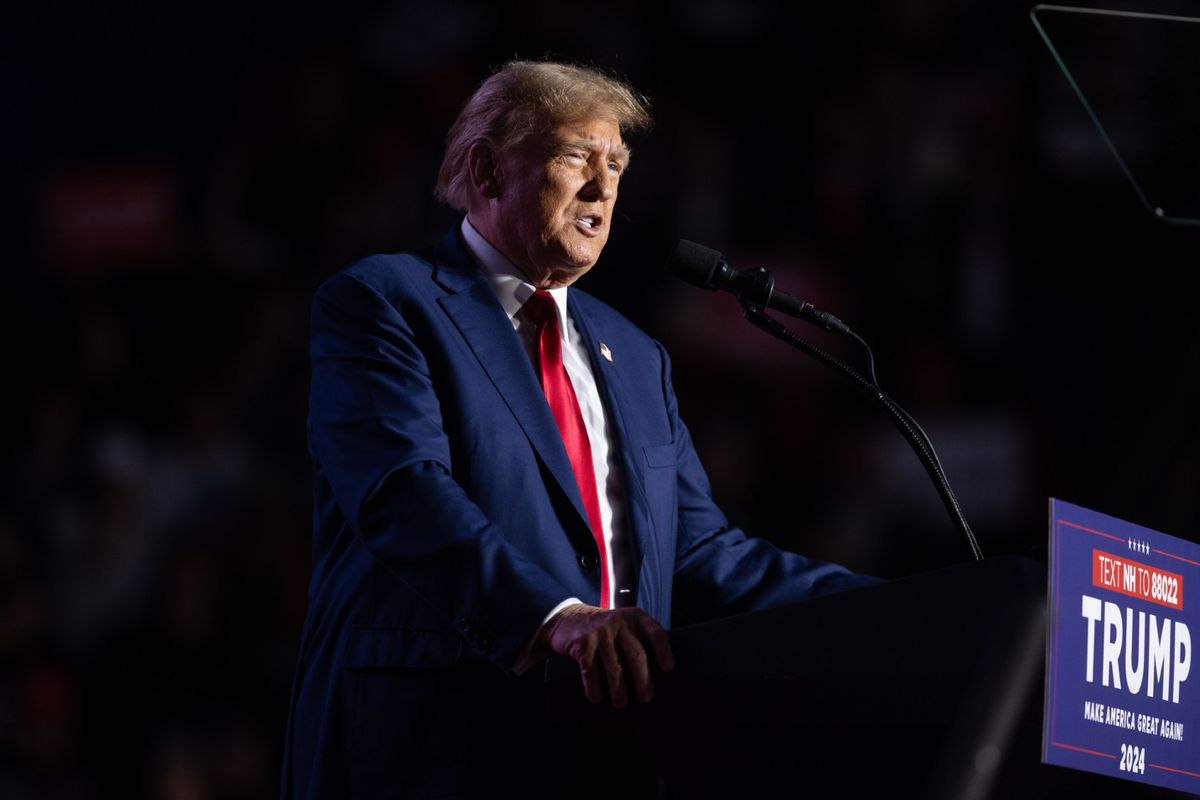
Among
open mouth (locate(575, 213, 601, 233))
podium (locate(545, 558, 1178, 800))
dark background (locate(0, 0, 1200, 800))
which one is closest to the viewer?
podium (locate(545, 558, 1178, 800))

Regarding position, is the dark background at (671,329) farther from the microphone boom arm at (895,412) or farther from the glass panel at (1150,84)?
the microphone boom arm at (895,412)

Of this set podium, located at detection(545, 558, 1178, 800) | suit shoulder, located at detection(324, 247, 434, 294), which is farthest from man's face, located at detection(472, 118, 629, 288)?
podium, located at detection(545, 558, 1178, 800)

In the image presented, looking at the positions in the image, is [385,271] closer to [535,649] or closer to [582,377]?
[582,377]

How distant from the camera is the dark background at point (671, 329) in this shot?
4.16m

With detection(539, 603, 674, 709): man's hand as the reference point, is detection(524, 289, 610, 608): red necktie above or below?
above

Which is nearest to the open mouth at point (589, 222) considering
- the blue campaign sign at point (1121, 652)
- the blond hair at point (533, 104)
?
the blond hair at point (533, 104)

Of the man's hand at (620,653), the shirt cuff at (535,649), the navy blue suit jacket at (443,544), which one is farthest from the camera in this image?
the navy blue suit jacket at (443,544)

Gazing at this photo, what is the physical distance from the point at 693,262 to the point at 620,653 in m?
0.49

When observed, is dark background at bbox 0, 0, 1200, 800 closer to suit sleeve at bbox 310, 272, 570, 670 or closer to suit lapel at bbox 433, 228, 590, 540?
suit lapel at bbox 433, 228, 590, 540

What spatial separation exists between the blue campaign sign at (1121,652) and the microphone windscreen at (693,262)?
553mm

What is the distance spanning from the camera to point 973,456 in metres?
4.13

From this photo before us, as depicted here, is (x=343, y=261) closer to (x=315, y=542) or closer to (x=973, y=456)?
(x=973, y=456)

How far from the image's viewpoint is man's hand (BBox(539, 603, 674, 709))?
135 centimetres

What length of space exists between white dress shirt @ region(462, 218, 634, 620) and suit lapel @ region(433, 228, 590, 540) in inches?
1.3
